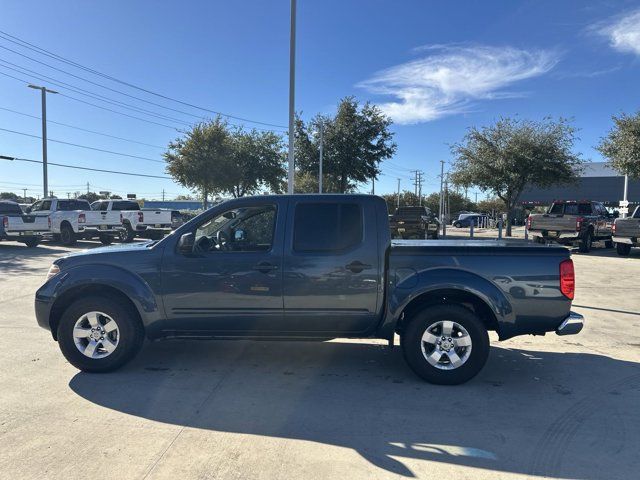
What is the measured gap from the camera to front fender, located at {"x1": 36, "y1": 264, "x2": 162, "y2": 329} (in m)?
4.87

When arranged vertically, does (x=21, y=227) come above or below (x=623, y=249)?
above

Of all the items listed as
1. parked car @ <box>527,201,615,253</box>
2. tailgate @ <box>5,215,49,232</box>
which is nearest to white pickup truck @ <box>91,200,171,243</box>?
tailgate @ <box>5,215,49,232</box>

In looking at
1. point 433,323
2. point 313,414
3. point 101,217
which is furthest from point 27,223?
point 433,323

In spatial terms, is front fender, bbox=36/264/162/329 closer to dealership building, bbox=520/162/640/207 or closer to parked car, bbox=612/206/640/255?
parked car, bbox=612/206/640/255

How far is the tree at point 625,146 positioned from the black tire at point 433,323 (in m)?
19.4

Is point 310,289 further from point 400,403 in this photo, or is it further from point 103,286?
point 103,286

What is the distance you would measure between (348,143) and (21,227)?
19.3m

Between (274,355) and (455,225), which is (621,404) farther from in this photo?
(455,225)

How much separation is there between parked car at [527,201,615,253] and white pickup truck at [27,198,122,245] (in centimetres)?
1741

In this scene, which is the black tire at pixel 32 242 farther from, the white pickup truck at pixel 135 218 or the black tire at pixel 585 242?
the black tire at pixel 585 242

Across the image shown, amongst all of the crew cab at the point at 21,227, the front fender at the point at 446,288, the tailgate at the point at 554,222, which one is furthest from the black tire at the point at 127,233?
the front fender at the point at 446,288

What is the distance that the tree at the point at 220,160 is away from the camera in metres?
31.6

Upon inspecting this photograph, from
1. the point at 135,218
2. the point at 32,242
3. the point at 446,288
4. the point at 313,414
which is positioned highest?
the point at 135,218

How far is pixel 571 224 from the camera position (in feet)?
60.9
